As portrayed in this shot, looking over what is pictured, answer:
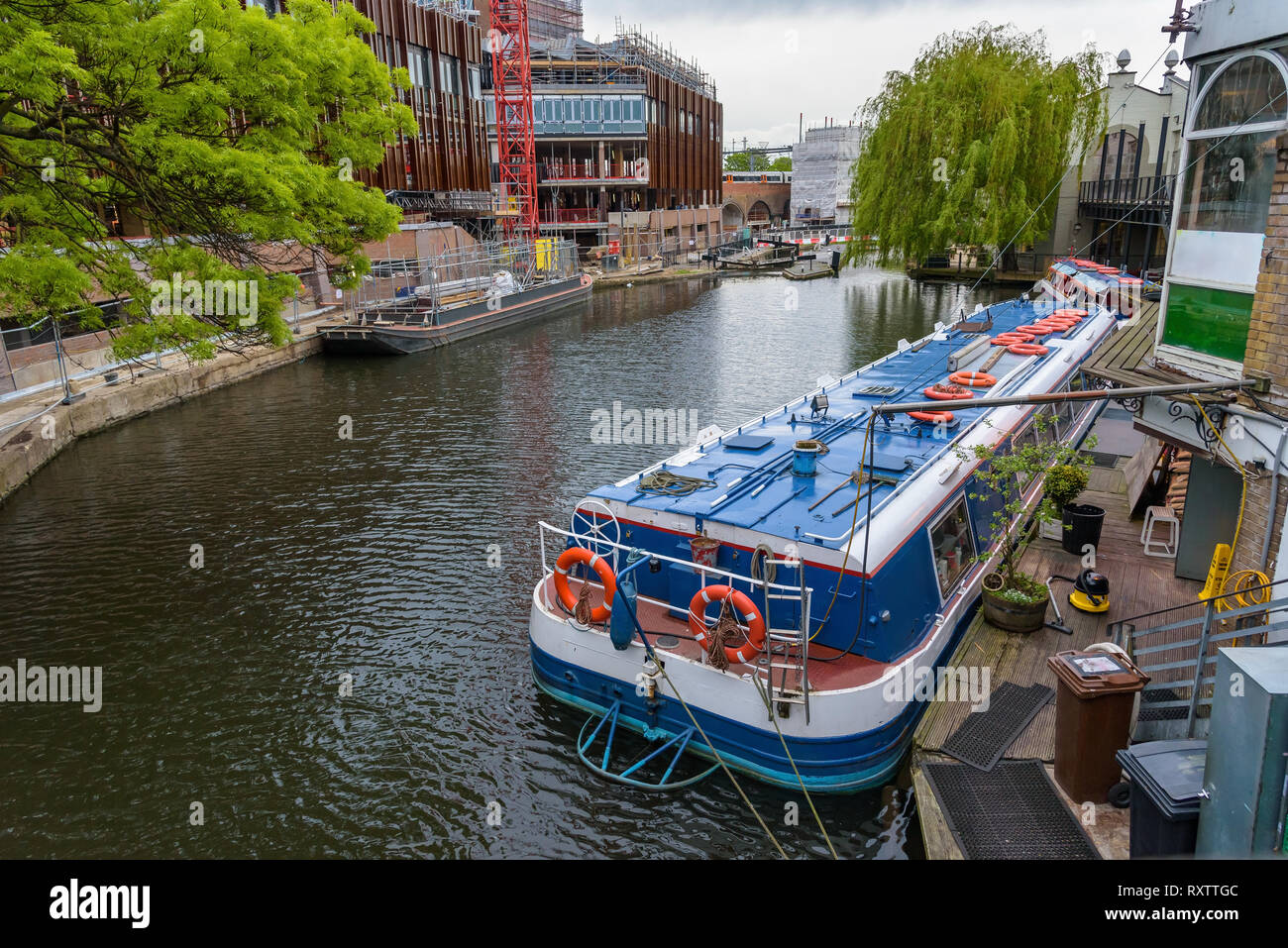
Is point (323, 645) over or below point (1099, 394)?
below

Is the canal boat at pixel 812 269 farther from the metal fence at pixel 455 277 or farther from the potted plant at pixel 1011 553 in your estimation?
the potted plant at pixel 1011 553

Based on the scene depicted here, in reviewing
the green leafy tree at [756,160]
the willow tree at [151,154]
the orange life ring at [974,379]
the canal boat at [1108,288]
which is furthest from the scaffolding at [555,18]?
the orange life ring at [974,379]

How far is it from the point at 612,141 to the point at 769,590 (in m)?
67.9

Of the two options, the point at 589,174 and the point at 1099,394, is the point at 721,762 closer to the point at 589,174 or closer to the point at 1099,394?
the point at 1099,394

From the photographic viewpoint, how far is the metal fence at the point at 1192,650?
6.43 m

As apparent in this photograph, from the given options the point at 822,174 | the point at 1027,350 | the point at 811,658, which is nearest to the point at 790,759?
the point at 811,658

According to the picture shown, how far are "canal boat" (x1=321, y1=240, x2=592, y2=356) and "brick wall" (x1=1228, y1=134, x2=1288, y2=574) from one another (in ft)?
93.5

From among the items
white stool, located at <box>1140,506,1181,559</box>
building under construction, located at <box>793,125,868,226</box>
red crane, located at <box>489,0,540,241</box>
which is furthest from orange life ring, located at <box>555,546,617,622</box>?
building under construction, located at <box>793,125,868,226</box>

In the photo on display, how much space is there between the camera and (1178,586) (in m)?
10.7

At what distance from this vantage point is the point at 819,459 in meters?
11.0

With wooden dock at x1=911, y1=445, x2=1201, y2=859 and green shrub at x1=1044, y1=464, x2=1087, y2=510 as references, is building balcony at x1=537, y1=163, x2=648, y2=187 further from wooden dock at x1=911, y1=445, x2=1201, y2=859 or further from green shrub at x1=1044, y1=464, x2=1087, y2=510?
green shrub at x1=1044, y1=464, x2=1087, y2=510

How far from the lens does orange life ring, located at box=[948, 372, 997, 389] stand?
44.9 ft
